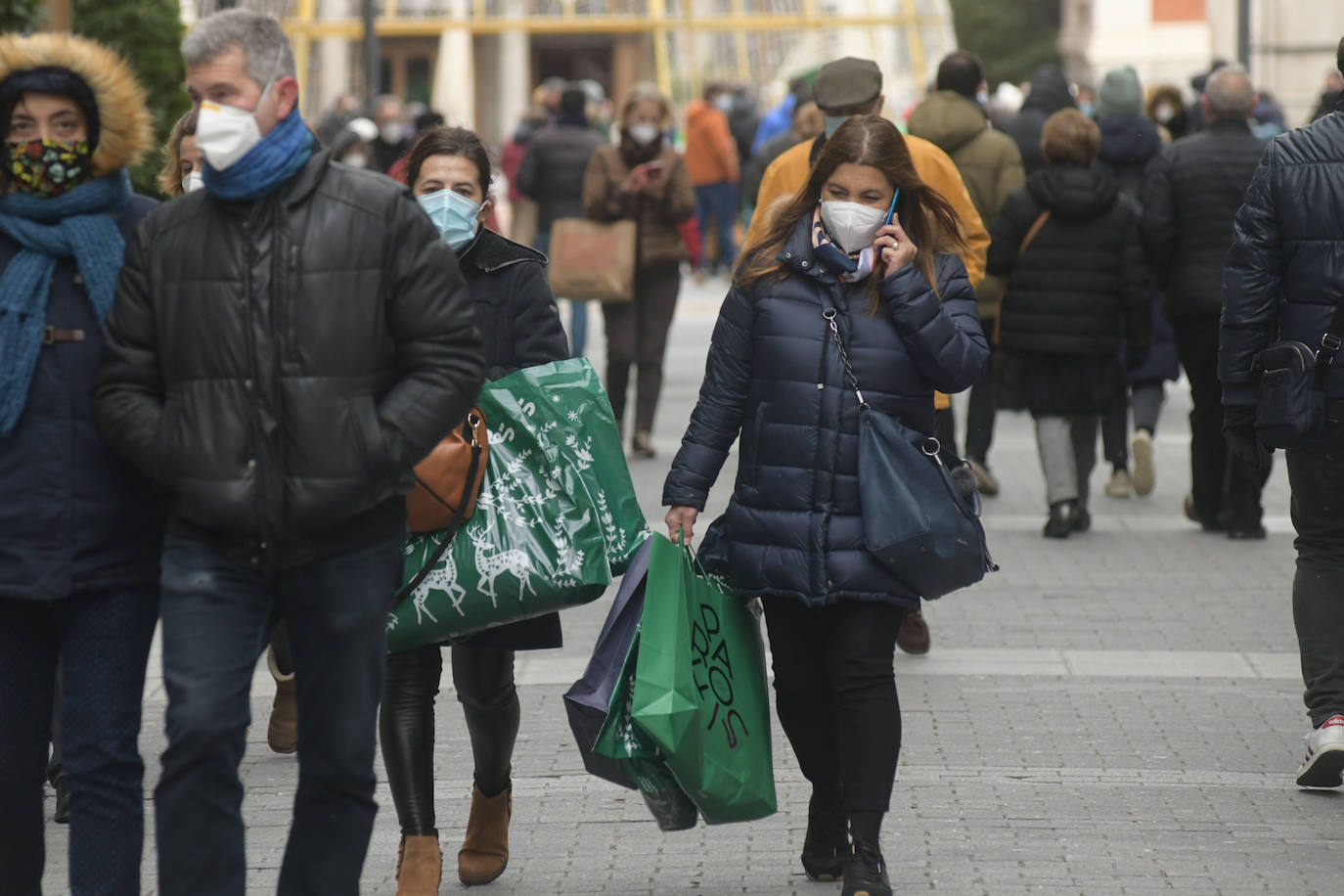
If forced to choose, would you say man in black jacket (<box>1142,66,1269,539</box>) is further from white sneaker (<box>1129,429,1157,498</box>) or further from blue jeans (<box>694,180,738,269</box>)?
blue jeans (<box>694,180,738,269</box>)

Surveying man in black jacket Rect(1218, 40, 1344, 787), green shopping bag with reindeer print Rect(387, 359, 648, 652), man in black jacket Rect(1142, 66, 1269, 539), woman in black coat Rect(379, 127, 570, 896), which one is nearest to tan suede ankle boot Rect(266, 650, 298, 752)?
woman in black coat Rect(379, 127, 570, 896)

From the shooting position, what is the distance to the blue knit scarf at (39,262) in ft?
11.9

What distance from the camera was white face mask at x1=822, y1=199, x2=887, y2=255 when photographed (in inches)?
176

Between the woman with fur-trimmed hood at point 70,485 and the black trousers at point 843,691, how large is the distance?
145 cm

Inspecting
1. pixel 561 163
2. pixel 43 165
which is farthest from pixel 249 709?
pixel 561 163

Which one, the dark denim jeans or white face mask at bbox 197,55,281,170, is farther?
the dark denim jeans

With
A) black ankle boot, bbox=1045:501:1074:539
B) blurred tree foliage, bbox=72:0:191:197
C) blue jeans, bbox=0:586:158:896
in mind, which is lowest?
black ankle boot, bbox=1045:501:1074:539

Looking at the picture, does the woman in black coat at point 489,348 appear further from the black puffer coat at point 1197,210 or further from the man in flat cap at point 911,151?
the black puffer coat at point 1197,210

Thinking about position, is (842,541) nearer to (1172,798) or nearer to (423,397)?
(423,397)

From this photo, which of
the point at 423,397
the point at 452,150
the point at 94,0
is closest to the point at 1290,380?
the point at 452,150

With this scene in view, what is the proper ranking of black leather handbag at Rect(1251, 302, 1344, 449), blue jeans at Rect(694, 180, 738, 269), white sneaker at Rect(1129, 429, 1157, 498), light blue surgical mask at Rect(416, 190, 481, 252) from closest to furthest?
light blue surgical mask at Rect(416, 190, 481, 252), black leather handbag at Rect(1251, 302, 1344, 449), white sneaker at Rect(1129, 429, 1157, 498), blue jeans at Rect(694, 180, 738, 269)

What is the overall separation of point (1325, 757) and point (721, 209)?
18.0 metres

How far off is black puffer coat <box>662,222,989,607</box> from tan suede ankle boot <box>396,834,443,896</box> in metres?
0.87

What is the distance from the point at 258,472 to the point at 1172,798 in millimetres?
2799
